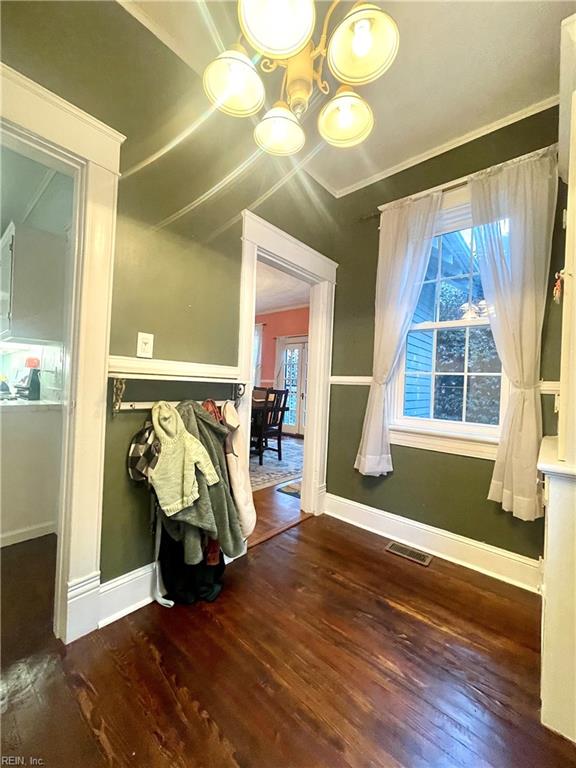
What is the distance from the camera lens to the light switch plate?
1.51 m

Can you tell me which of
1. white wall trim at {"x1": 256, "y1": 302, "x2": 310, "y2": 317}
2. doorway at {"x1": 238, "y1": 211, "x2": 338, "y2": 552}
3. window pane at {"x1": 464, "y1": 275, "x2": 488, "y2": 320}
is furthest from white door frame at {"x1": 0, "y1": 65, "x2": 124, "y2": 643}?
white wall trim at {"x1": 256, "y1": 302, "x2": 310, "y2": 317}

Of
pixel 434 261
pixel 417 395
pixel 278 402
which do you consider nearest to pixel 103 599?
pixel 417 395

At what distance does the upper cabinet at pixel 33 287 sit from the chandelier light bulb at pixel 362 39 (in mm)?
2130

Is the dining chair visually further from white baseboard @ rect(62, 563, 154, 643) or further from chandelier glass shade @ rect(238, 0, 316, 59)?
chandelier glass shade @ rect(238, 0, 316, 59)

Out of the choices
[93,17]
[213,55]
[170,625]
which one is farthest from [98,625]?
[213,55]

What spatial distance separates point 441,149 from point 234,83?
1.77 metres

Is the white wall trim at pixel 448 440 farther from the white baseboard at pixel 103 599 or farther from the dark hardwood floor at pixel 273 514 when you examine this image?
the white baseboard at pixel 103 599

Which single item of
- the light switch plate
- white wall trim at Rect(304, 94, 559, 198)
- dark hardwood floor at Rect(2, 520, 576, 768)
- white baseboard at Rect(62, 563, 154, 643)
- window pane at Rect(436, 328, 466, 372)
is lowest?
dark hardwood floor at Rect(2, 520, 576, 768)

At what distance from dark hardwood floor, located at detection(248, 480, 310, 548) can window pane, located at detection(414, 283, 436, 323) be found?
190cm

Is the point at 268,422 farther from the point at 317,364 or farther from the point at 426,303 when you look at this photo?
the point at 426,303

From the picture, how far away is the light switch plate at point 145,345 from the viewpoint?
4.97ft

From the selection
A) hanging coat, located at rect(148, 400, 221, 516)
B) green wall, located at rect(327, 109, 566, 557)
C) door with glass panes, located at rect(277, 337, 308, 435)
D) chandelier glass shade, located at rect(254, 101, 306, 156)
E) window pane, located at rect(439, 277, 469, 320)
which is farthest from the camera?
door with glass panes, located at rect(277, 337, 308, 435)

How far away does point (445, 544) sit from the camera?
6.96 feet

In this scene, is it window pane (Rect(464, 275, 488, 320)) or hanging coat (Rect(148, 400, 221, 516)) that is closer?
hanging coat (Rect(148, 400, 221, 516))
